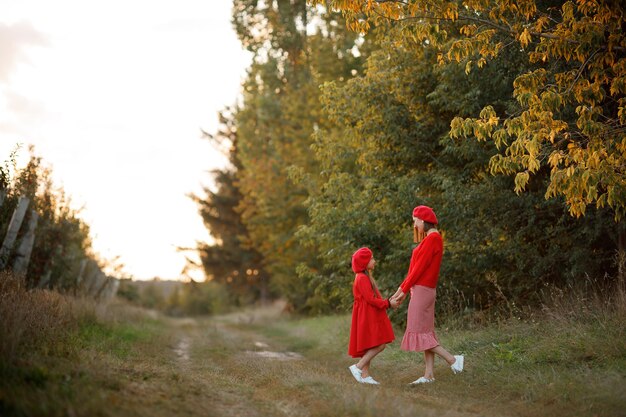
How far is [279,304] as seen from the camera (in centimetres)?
3275

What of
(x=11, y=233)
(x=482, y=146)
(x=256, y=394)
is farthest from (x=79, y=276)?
(x=256, y=394)

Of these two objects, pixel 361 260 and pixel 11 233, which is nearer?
pixel 361 260

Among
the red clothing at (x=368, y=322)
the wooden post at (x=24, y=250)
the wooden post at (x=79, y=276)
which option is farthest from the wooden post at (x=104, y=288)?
the red clothing at (x=368, y=322)

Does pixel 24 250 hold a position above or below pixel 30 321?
above

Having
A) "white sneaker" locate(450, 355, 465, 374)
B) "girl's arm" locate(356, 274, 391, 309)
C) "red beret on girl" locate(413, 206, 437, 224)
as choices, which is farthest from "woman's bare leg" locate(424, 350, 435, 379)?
"red beret on girl" locate(413, 206, 437, 224)

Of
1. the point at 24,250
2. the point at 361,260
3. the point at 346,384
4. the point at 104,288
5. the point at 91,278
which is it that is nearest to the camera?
the point at 346,384

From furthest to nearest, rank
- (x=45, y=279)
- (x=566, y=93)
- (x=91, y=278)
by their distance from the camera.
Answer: (x=91, y=278)
(x=45, y=279)
(x=566, y=93)

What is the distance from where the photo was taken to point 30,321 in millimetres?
8086

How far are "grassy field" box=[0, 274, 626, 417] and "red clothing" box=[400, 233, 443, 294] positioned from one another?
1.32 meters

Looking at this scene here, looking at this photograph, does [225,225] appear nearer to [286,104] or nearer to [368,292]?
[286,104]

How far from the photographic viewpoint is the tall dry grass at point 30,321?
6.42m

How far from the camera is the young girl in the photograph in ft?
26.6

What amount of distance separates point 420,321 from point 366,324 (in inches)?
29.3

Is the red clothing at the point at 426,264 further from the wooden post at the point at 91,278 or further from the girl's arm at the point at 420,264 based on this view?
the wooden post at the point at 91,278
